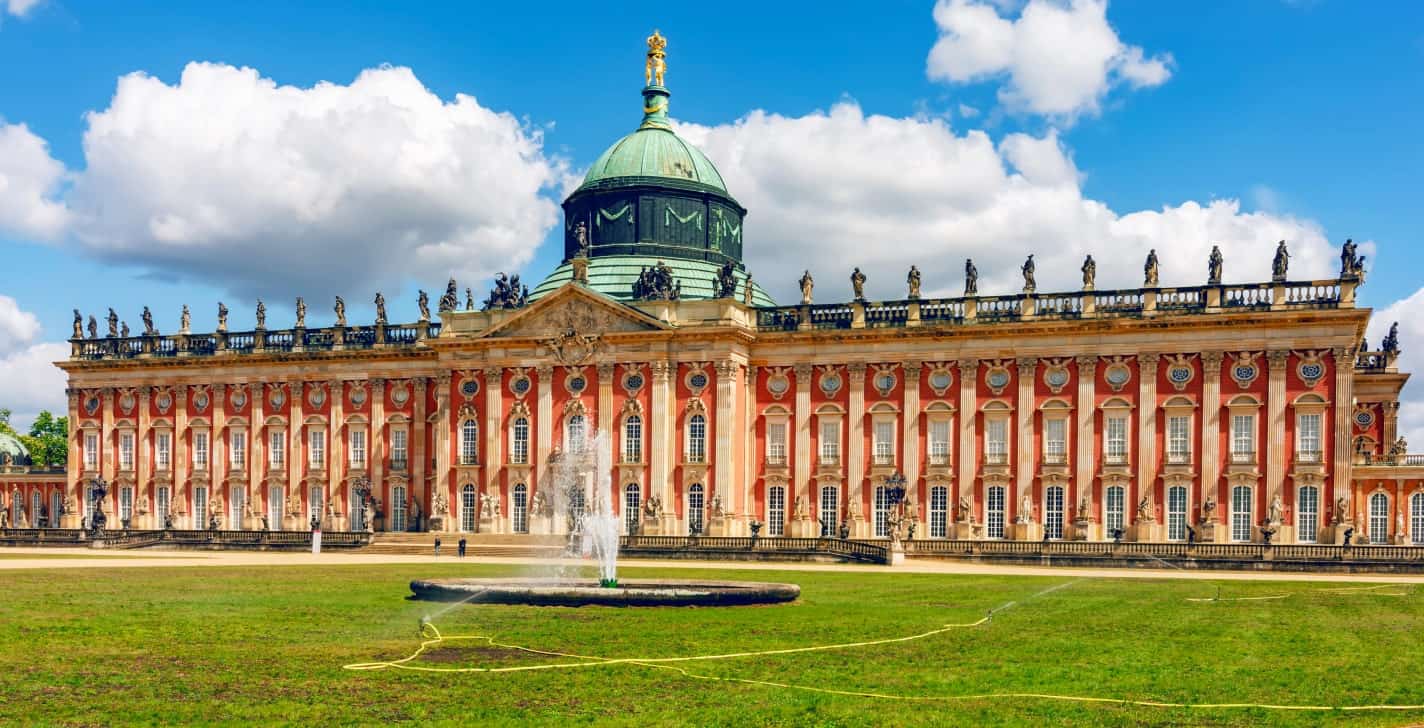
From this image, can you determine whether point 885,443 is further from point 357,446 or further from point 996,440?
point 357,446

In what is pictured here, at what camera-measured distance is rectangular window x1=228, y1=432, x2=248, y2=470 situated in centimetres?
7601

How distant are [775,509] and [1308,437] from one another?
23.6m

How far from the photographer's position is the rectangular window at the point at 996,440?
62.4 metres

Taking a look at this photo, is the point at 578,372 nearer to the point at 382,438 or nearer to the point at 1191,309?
the point at 382,438

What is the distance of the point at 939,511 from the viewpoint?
6328cm

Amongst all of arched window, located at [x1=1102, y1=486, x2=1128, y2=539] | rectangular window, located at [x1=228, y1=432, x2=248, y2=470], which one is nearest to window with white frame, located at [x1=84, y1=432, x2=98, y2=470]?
rectangular window, located at [x1=228, y1=432, x2=248, y2=470]

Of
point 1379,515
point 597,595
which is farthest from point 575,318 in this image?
point 597,595

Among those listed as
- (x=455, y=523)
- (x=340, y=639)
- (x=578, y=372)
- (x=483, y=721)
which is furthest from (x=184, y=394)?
(x=483, y=721)

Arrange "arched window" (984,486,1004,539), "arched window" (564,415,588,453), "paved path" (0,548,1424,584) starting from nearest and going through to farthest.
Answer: "paved path" (0,548,1424,584) < "arched window" (984,486,1004,539) < "arched window" (564,415,588,453)

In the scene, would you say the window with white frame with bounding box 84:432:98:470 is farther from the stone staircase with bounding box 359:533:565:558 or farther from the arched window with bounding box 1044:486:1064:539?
the arched window with bounding box 1044:486:1064:539

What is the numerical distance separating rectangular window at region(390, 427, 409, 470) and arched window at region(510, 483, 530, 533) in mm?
7607

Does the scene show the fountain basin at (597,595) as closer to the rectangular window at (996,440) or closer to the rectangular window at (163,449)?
the rectangular window at (996,440)

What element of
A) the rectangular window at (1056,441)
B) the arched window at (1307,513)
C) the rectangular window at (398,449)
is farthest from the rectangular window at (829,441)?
the rectangular window at (398,449)

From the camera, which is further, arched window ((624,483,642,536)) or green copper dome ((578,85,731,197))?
green copper dome ((578,85,731,197))
